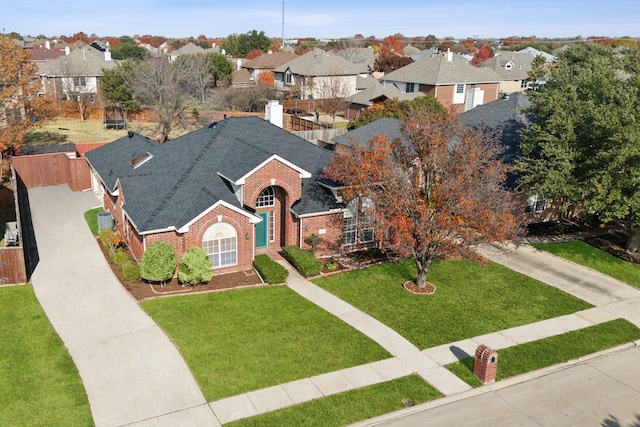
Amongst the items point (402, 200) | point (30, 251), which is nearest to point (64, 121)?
point (30, 251)

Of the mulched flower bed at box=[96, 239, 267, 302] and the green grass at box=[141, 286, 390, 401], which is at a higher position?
the mulched flower bed at box=[96, 239, 267, 302]

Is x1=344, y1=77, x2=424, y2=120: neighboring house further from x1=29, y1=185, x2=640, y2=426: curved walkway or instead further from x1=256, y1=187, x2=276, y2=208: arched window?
x1=256, y1=187, x2=276, y2=208: arched window

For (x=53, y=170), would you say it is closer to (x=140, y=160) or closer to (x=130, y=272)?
(x=140, y=160)

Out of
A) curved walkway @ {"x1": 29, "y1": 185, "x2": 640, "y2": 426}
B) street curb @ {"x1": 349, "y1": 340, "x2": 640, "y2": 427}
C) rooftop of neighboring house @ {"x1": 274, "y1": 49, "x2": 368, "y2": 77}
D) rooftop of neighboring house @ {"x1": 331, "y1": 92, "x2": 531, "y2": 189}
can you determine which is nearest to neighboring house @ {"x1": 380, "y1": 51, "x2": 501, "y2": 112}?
rooftop of neighboring house @ {"x1": 274, "y1": 49, "x2": 368, "y2": 77}

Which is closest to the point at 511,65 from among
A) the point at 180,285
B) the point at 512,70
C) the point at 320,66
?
the point at 512,70

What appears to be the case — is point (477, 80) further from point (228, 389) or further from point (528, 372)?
point (228, 389)

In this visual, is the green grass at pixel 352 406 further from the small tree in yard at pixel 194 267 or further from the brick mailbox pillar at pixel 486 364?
the small tree in yard at pixel 194 267

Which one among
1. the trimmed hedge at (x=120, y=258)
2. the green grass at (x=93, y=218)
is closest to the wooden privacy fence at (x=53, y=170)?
the green grass at (x=93, y=218)
